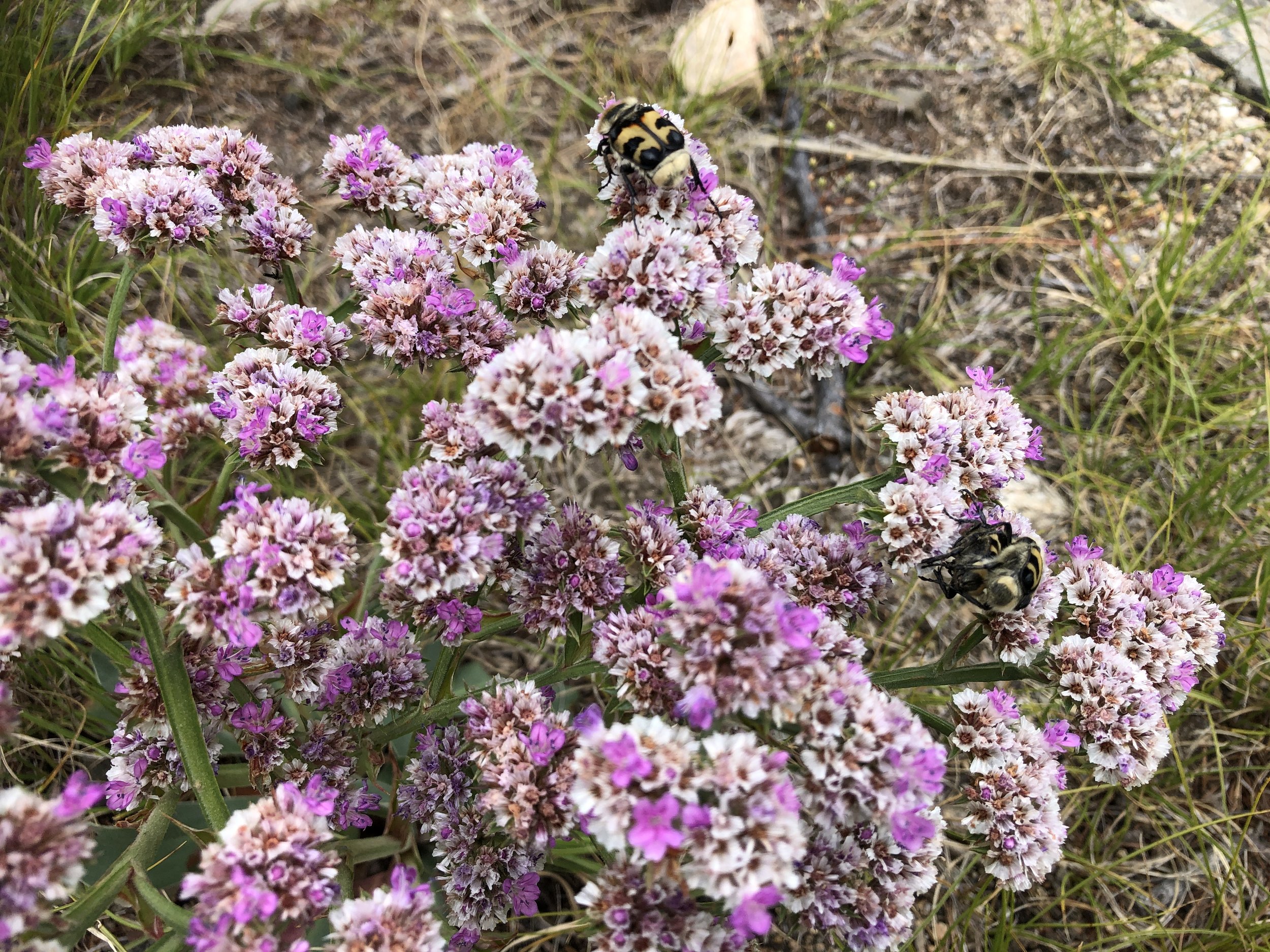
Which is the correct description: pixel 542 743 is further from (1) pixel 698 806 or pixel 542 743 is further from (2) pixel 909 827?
(2) pixel 909 827

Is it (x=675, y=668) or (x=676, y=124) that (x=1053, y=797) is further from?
(x=676, y=124)

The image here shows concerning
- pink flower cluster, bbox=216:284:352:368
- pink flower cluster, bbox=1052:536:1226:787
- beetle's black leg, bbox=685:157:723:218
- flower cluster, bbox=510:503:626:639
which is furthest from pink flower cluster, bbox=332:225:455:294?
pink flower cluster, bbox=1052:536:1226:787

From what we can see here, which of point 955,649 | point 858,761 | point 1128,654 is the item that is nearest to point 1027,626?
point 955,649

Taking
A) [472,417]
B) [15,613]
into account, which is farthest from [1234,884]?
[15,613]

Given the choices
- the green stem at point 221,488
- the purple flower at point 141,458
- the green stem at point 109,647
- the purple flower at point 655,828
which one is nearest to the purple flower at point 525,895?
the purple flower at point 655,828

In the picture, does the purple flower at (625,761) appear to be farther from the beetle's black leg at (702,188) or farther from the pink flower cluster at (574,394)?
the beetle's black leg at (702,188)

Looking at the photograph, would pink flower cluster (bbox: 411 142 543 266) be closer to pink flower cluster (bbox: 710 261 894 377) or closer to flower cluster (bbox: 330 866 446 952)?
pink flower cluster (bbox: 710 261 894 377)
